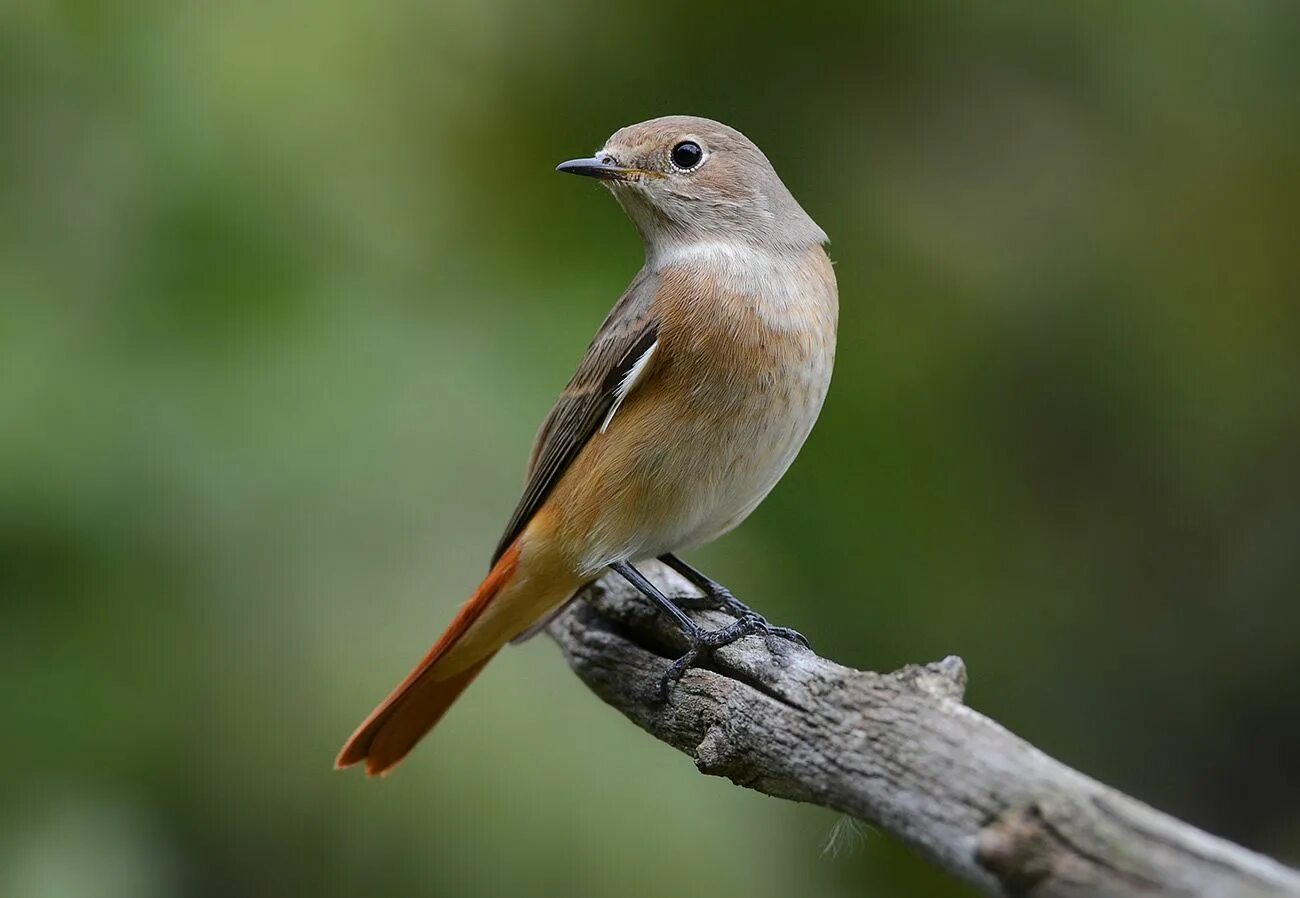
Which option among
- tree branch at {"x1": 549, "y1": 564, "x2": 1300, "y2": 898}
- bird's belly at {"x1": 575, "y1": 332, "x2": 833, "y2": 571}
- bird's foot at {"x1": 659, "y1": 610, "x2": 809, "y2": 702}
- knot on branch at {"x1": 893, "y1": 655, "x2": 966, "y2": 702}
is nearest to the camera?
tree branch at {"x1": 549, "y1": 564, "x2": 1300, "y2": 898}

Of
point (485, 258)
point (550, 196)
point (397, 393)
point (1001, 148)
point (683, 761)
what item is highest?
point (1001, 148)

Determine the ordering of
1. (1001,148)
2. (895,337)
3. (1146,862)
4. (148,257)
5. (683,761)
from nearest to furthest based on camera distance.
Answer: (1146,862) → (683,761) → (148,257) → (895,337) → (1001,148)

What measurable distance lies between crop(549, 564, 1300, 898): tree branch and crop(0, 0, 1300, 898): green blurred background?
1.02 meters

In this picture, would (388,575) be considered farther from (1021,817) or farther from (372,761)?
(1021,817)

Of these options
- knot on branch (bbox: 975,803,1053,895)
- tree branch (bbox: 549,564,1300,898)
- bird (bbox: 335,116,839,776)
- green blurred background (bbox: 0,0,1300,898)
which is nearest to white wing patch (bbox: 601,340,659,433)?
bird (bbox: 335,116,839,776)

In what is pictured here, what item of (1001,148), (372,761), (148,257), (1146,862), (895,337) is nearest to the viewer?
(1146,862)

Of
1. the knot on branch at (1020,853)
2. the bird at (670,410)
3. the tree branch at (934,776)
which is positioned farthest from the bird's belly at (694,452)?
the knot on branch at (1020,853)

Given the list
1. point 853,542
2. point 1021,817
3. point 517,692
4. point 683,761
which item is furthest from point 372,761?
point 1021,817

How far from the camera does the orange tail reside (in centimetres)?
356

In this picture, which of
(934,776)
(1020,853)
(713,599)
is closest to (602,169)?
(713,599)

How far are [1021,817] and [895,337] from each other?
9.27 feet

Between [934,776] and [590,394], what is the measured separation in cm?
161

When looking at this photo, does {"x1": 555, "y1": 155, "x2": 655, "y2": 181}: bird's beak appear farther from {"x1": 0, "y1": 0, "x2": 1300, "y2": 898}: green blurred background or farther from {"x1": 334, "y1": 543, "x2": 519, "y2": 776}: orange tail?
{"x1": 334, "y1": 543, "x2": 519, "y2": 776}: orange tail

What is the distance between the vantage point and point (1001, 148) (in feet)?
17.3
